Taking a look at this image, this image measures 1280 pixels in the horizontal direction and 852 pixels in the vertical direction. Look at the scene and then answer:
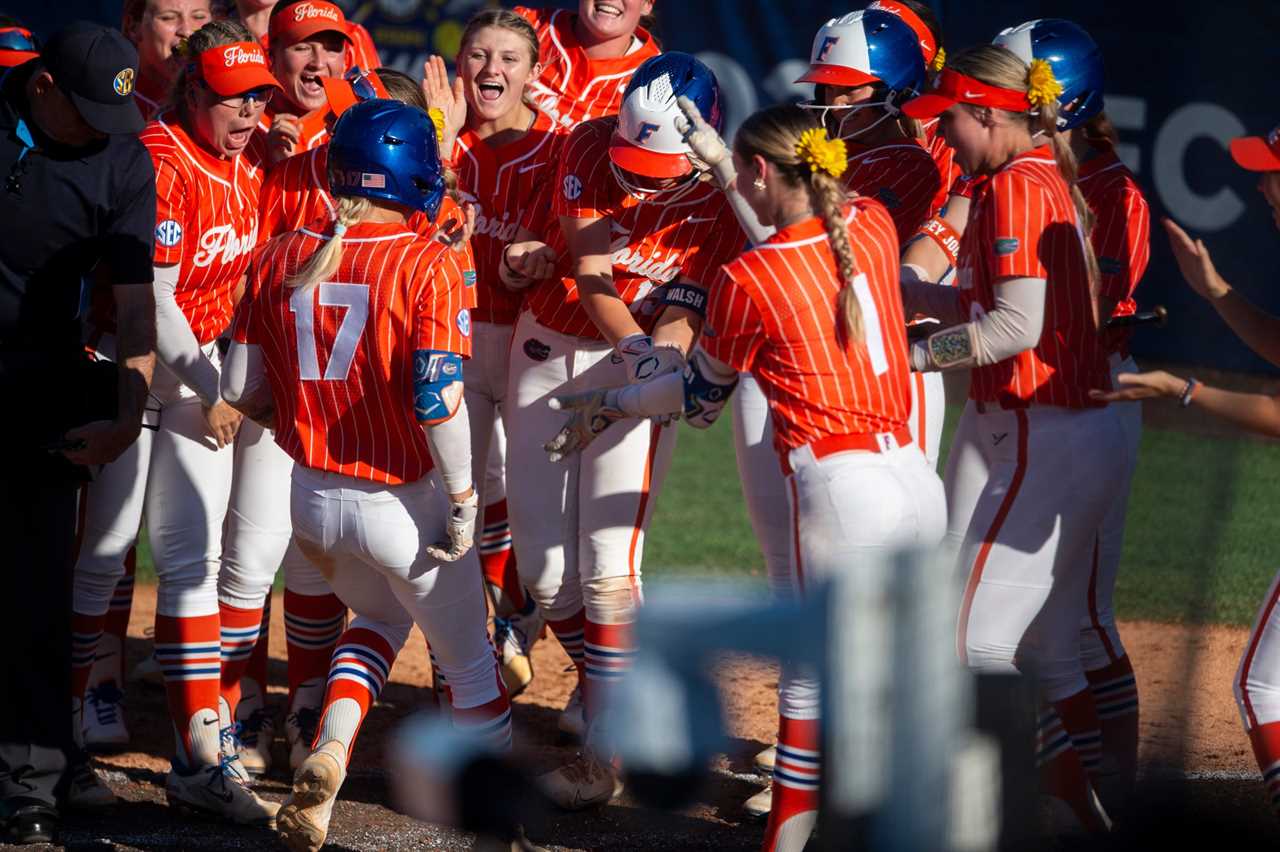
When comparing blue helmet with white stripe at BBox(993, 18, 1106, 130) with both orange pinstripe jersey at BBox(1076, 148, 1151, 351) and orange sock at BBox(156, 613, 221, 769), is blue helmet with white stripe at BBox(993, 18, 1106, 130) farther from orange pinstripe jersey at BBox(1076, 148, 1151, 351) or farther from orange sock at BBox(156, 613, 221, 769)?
orange sock at BBox(156, 613, 221, 769)

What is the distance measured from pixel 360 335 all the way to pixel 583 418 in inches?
23.0

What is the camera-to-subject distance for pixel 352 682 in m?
3.74

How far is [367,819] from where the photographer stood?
4160 mm

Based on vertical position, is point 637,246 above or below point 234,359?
above

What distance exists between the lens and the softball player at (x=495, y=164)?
4766mm

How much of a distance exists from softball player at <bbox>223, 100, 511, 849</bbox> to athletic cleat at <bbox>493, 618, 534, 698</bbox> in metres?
1.47

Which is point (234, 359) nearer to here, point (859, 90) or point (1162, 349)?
point (859, 90)

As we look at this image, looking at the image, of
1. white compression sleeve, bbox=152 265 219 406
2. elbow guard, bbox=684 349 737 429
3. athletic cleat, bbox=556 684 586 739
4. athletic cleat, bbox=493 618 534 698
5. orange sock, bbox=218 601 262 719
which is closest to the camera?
elbow guard, bbox=684 349 737 429

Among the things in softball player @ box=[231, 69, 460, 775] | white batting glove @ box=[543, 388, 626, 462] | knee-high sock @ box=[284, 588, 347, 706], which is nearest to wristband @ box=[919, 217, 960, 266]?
white batting glove @ box=[543, 388, 626, 462]

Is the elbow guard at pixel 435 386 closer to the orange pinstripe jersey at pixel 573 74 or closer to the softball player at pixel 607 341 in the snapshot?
the softball player at pixel 607 341

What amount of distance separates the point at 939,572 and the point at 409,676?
3304 mm

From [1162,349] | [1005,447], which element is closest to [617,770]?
[1005,447]

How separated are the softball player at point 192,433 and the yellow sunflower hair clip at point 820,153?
162cm

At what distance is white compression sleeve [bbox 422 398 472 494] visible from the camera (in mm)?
3562
